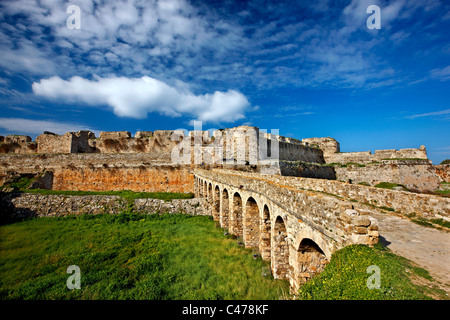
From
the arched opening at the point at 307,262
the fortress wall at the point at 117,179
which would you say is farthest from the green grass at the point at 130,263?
the fortress wall at the point at 117,179

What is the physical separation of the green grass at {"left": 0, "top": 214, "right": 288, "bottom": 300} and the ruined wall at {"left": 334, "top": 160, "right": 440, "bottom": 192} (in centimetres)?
1615

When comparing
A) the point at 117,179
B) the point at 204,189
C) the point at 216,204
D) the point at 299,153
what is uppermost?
the point at 299,153

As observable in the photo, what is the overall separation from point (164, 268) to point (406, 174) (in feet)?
70.7

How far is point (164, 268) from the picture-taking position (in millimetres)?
9961

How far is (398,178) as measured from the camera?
18.1 m

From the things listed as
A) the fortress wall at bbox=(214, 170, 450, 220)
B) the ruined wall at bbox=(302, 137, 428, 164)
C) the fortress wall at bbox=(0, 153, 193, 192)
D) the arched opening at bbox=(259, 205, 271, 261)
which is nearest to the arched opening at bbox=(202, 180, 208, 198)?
the fortress wall at bbox=(0, 153, 193, 192)

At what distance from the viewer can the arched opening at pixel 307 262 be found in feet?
19.2

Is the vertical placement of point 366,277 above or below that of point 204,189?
above

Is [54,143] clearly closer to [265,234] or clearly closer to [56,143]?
[56,143]

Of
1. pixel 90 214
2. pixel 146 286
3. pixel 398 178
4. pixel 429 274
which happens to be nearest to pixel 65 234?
pixel 90 214

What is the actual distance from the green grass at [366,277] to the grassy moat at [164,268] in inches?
0.5
